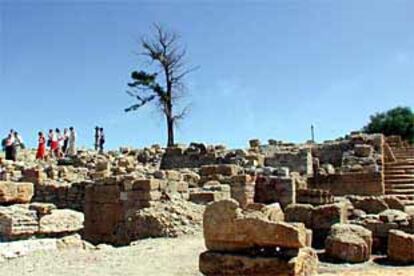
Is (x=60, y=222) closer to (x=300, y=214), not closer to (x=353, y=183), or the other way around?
(x=300, y=214)

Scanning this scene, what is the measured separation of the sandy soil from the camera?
9.16m

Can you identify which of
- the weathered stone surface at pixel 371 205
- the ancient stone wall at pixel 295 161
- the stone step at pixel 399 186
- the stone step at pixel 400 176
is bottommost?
the weathered stone surface at pixel 371 205

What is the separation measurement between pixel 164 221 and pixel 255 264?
5534 millimetres

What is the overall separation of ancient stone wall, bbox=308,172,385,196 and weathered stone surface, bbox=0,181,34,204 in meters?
10.4

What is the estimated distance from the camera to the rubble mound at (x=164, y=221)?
13.0 metres

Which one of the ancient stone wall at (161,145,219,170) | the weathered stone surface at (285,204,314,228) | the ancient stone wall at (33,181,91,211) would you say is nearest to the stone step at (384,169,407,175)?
the ancient stone wall at (161,145,219,170)

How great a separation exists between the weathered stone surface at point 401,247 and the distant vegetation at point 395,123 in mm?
36712

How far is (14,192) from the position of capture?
13.5 metres

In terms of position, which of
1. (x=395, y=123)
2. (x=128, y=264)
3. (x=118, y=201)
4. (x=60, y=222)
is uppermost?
(x=395, y=123)

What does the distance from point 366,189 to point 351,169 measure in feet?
3.54

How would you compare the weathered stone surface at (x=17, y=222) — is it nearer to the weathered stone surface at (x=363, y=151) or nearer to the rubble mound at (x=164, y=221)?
the rubble mound at (x=164, y=221)

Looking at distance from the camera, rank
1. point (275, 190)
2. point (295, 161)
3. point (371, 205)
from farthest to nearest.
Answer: point (295, 161)
point (275, 190)
point (371, 205)

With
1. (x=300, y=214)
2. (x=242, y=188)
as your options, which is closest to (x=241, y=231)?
(x=300, y=214)

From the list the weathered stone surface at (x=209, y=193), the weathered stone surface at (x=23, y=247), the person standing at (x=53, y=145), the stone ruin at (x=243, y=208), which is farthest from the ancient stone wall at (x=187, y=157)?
the weathered stone surface at (x=23, y=247)
